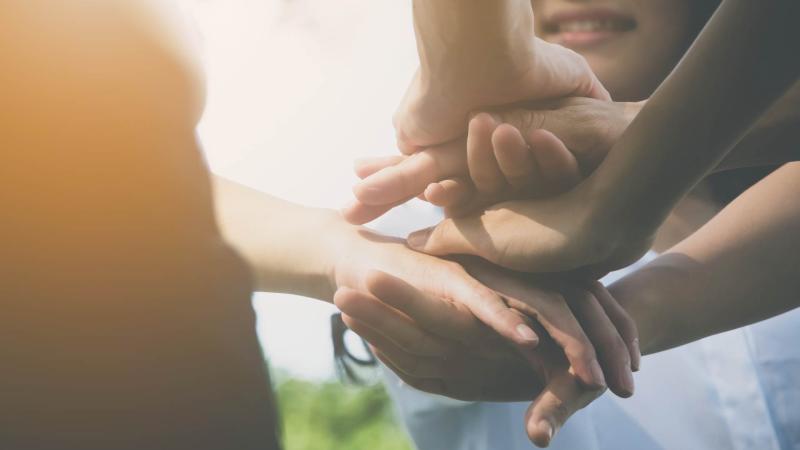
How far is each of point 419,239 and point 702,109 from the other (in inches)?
15.5

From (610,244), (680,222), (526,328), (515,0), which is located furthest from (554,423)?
(680,222)

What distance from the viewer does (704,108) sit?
73 cm

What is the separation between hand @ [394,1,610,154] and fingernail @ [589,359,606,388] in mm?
332

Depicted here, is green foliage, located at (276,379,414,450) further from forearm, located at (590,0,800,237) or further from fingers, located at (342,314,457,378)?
forearm, located at (590,0,800,237)

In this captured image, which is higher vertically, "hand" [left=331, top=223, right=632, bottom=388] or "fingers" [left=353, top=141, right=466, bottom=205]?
"fingers" [left=353, top=141, right=466, bottom=205]

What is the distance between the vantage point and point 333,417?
26.7 ft

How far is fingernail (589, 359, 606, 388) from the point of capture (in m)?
0.80

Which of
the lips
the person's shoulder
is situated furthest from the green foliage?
the person's shoulder

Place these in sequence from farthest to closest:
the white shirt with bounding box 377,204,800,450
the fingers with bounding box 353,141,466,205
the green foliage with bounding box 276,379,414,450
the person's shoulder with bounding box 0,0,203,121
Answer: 1. the green foliage with bounding box 276,379,414,450
2. the white shirt with bounding box 377,204,800,450
3. the fingers with bounding box 353,141,466,205
4. the person's shoulder with bounding box 0,0,203,121

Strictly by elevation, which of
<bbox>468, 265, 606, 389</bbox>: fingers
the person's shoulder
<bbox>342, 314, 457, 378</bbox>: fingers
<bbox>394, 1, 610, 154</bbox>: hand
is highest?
the person's shoulder

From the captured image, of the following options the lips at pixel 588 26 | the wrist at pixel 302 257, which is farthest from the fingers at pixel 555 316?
the lips at pixel 588 26

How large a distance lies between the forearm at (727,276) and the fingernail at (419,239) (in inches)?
11.5

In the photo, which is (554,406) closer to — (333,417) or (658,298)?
(658,298)

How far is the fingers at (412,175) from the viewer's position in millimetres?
911
